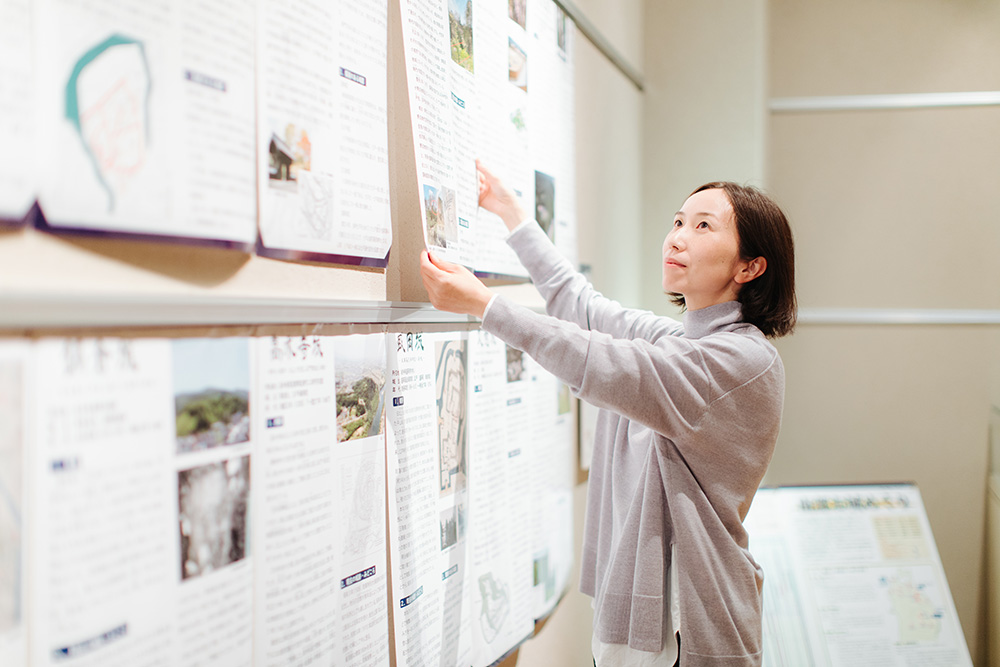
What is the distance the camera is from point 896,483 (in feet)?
8.71

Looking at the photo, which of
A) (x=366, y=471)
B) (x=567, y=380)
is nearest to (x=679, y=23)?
(x=567, y=380)

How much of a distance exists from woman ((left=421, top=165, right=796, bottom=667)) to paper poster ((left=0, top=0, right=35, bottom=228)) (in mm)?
595

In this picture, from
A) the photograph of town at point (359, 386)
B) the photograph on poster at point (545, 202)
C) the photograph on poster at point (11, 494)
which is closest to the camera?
the photograph on poster at point (11, 494)

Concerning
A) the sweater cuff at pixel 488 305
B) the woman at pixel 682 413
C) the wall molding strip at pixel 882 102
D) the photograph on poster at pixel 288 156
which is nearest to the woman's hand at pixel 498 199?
the woman at pixel 682 413

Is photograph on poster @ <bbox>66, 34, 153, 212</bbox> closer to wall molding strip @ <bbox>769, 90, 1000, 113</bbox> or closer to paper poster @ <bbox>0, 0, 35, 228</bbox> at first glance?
paper poster @ <bbox>0, 0, 35, 228</bbox>

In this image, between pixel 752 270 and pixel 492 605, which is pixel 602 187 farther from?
pixel 492 605

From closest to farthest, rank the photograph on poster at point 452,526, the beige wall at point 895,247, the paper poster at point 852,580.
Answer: the photograph on poster at point 452,526, the paper poster at point 852,580, the beige wall at point 895,247

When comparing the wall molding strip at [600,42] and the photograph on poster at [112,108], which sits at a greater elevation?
the wall molding strip at [600,42]

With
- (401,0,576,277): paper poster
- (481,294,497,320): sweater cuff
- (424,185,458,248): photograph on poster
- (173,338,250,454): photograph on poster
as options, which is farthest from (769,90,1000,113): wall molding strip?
(173,338,250,454): photograph on poster

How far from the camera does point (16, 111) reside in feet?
1.99

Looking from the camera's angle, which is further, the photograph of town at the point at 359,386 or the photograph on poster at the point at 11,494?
the photograph of town at the point at 359,386

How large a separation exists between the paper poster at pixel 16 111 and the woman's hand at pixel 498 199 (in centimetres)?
89

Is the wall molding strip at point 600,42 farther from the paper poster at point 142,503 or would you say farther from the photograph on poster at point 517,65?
the paper poster at point 142,503

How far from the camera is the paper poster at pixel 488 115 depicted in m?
1.17
